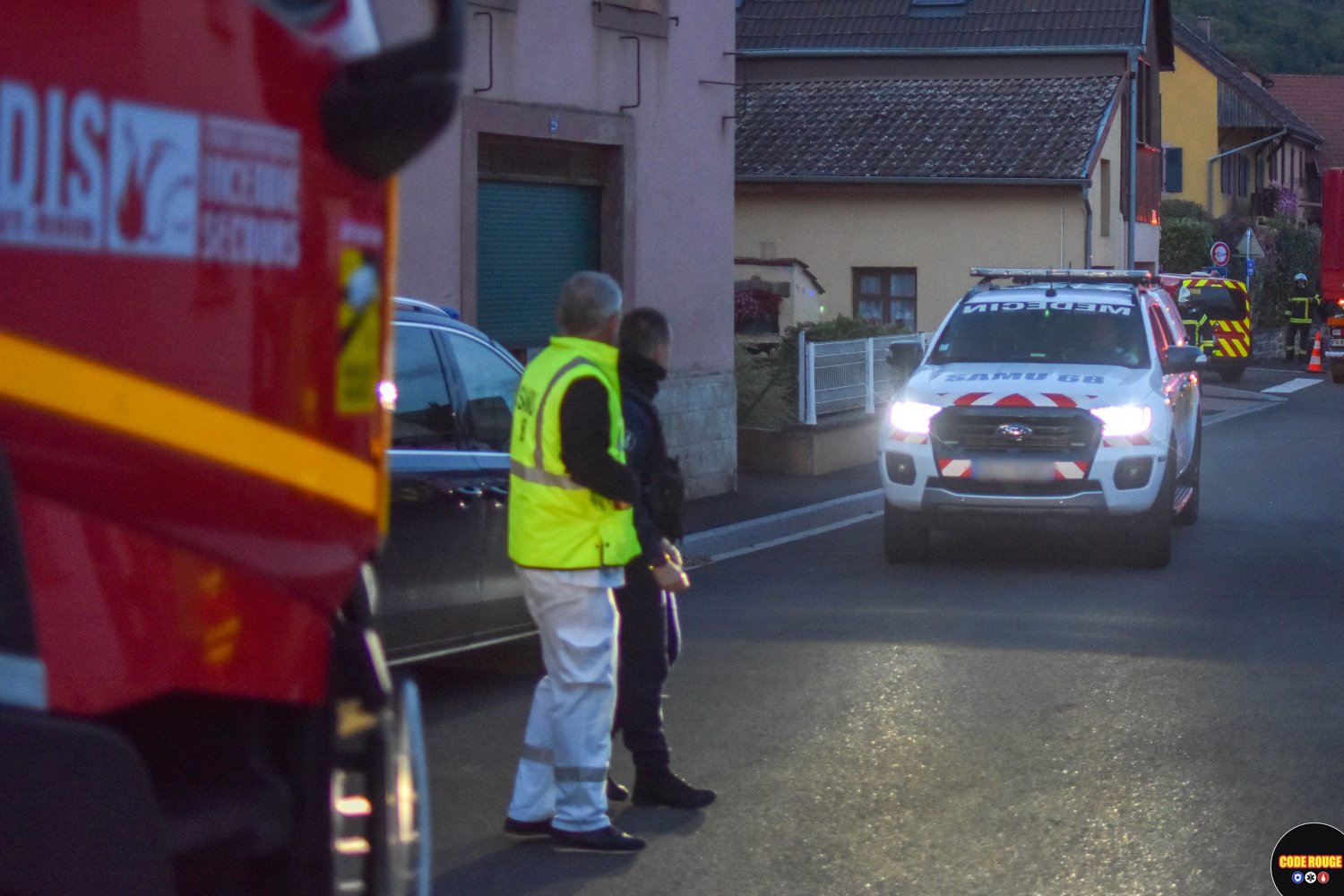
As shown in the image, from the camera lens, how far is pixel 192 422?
2543 mm

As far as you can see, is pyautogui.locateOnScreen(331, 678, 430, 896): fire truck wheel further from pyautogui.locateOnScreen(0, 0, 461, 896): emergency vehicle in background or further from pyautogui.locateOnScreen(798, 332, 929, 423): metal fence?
pyautogui.locateOnScreen(798, 332, 929, 423): metal fence

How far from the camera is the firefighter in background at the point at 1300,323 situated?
42.0 metres

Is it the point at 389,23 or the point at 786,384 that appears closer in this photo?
the point at 389,23

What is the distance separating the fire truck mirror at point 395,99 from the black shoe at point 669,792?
3942 mm

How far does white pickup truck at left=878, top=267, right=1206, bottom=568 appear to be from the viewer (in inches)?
466

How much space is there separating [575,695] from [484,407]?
8.65ft

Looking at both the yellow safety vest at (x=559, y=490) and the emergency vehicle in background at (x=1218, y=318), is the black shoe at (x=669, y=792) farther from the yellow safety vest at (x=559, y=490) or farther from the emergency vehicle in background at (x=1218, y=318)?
the emergency vehicle in background at (x=1218, y=318)

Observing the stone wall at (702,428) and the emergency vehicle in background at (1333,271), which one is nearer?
the stone wall at (702,428)

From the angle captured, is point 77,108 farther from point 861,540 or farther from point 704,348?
point 704,348

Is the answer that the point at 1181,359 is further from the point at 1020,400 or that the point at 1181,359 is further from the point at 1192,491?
the point at 1192,491

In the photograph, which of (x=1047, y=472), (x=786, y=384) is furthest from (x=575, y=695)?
(x=786, y=384)

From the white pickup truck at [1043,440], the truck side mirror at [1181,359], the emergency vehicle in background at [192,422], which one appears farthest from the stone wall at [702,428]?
the emergency vehicle in background at [192,422]

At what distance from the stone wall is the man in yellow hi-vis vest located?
31.9ft

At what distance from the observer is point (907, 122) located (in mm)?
35219
